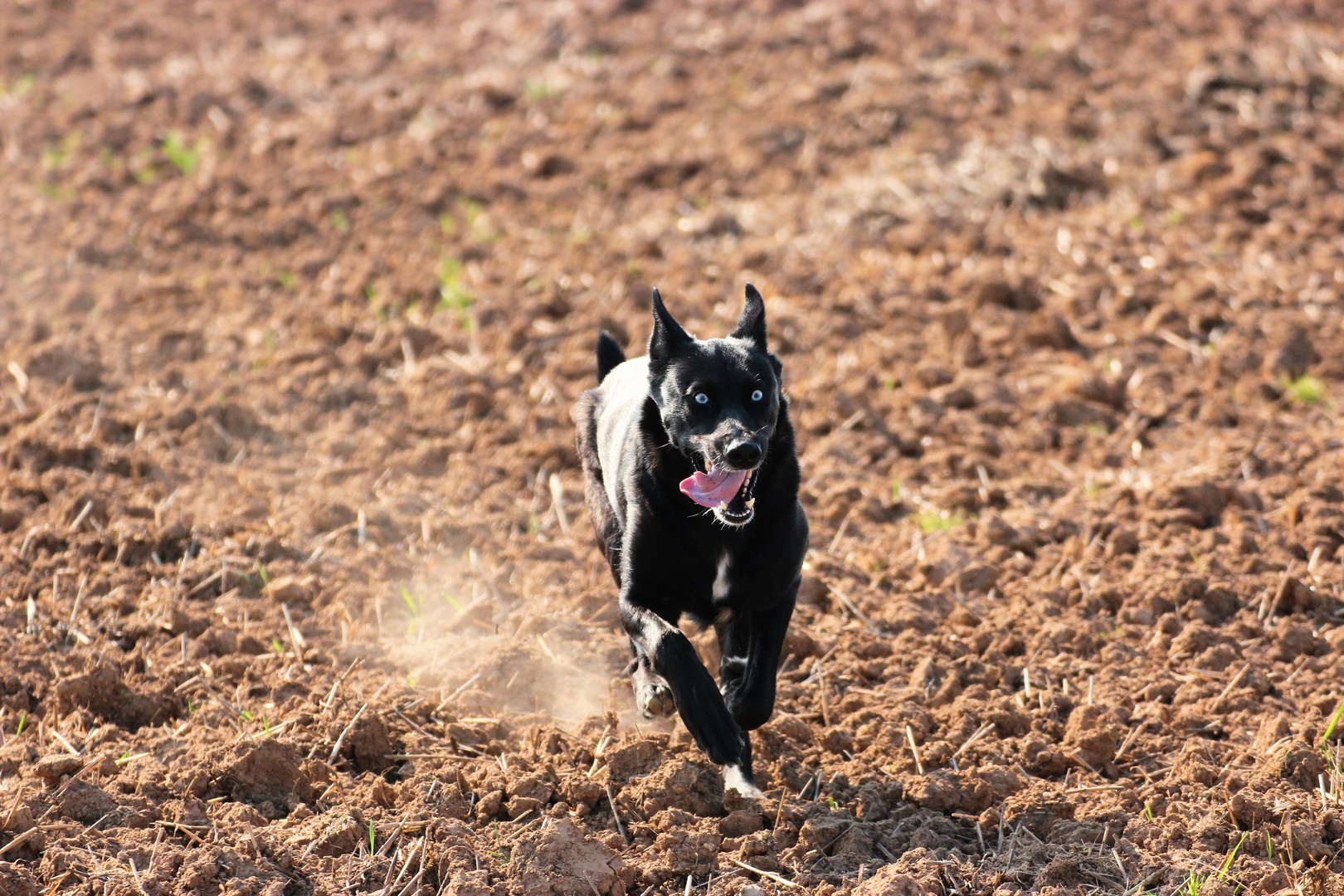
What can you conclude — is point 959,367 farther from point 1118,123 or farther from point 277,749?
point 277,749

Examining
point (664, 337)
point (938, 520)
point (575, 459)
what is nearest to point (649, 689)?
point (664, 337)

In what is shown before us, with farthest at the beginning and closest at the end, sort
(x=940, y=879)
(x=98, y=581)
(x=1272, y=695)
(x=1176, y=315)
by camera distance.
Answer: (x=1176, y=315) < (x=98, y=581) < (x=1272, y=695) < (x=940, y=879)

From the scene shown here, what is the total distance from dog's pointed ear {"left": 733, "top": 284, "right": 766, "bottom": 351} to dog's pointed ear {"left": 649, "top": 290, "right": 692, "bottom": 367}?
0.21 metres

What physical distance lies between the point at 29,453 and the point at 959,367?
4.65 metres

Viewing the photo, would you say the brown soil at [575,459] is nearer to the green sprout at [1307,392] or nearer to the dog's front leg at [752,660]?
the green sprout at [1307,392]

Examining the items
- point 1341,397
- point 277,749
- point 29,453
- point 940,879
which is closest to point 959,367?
point 1341,397

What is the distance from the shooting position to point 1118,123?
901cm

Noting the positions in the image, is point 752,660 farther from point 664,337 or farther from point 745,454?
point 664,337

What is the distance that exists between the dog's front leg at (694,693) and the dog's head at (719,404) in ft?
1.47

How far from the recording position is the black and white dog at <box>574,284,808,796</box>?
13.0ft

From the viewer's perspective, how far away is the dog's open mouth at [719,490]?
3.89 m

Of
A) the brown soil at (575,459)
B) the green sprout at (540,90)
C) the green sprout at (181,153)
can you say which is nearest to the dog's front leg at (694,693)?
the brown soil at (575,459)

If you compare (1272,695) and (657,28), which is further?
(657,28)

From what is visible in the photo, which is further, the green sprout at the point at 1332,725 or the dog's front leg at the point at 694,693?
the green sprout at the point at 1332,725
